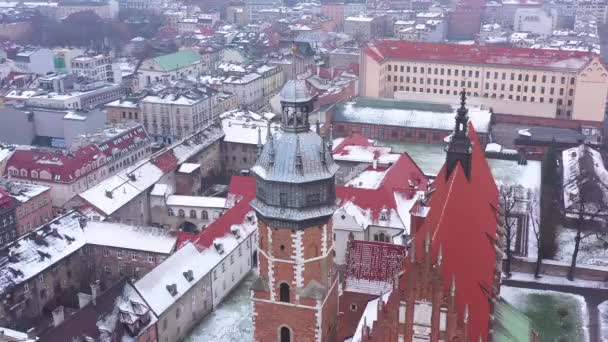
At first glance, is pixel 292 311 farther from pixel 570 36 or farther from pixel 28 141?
pixel 570 36

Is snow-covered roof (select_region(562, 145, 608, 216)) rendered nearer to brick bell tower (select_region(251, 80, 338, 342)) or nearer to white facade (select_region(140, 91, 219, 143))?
brick bell tower (select_region(251, 80, 338, 342))

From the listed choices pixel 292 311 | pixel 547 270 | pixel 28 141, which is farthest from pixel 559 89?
pixel 292 311

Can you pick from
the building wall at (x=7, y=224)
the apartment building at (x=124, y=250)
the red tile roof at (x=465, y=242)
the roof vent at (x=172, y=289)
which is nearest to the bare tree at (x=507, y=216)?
the red tile roof at (x=465, y=242)

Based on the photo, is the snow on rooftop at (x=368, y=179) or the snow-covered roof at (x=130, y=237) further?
the snow on rooftop at (x=368, y=179)

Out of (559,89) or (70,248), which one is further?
(559,89)

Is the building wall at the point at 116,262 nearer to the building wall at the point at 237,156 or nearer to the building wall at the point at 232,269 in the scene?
the building wall at the point at 232,269

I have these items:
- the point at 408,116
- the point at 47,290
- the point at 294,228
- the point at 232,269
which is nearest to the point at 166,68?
the point at 408,116
